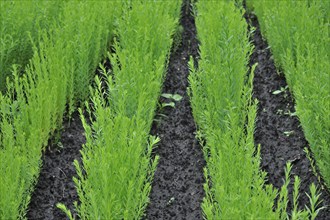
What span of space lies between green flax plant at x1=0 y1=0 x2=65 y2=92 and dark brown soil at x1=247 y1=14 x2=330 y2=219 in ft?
4.73

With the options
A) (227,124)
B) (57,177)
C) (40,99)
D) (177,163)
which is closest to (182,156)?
(177,163)

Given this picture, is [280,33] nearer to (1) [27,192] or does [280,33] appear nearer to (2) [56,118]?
(2) [56,118]

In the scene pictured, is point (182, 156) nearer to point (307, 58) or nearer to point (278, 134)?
point (278, 134)

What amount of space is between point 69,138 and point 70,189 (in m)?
0.46

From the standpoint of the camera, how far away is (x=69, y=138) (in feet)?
10.7

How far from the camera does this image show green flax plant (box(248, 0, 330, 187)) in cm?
271

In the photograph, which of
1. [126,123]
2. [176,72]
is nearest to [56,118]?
[126,123]

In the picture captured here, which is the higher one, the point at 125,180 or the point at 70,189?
the point at 125,180

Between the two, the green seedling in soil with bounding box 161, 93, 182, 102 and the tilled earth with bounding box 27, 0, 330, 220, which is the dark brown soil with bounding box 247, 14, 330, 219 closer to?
the tilled earth with bounding box 27, 0, 330, 220

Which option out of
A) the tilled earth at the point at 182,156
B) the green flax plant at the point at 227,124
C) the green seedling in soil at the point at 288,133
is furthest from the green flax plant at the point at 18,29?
the green seedling in soil at the point at 288,133

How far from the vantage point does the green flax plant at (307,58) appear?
8.91 ft

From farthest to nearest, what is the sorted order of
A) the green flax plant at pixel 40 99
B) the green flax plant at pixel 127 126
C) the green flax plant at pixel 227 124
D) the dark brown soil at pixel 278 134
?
the dark brown soil at pixel 278 134 < the green flax plant at pixel 40 99 < the green flax plant at pixel 127 126 < the green flax plant at pixel 227 124

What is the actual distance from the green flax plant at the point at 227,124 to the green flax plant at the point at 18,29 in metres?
1.07

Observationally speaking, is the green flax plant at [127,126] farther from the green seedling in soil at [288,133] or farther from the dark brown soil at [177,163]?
the green seedling in soil at [288,133]
